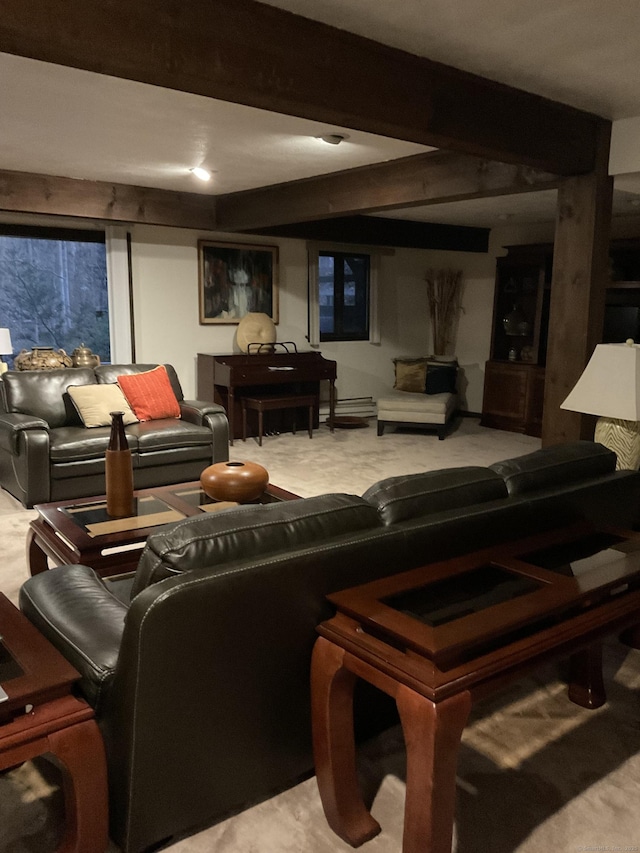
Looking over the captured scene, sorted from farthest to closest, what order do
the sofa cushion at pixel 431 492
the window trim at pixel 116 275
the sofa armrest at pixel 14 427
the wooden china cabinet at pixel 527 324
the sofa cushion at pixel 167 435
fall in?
the wooden china cabinet at pixel 527 324 → the window trim at pixel 116 275 → the sofa cushion at pixel 167 435 → the sofa armrest at pixel 14 427 → the sofa cushion at pixel 431 492

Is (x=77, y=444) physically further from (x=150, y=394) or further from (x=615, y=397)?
(x=615, y=397)

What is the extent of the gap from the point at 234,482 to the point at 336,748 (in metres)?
1.51

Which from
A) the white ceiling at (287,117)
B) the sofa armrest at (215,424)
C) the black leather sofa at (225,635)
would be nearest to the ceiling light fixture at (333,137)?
the white ceiling at (287,117)

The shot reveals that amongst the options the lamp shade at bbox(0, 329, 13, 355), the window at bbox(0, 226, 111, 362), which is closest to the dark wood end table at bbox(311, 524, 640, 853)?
the lamp shade at bbox(0, 329, 13, 355)

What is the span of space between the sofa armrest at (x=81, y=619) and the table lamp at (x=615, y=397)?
205 centimetres

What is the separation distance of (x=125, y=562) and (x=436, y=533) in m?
1.35

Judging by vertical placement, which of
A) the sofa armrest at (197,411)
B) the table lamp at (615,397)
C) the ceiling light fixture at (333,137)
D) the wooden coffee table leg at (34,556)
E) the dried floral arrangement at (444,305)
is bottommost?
the wooden coffee table leg at (34,556)

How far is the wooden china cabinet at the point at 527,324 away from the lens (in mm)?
6688

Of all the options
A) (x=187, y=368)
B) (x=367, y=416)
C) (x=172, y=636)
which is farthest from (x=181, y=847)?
(x=367, y=416)

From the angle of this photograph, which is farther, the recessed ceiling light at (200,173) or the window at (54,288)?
the window at (54,288)

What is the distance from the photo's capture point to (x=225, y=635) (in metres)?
1.52

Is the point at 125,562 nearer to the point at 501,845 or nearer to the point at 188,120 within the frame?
the point at 501,845

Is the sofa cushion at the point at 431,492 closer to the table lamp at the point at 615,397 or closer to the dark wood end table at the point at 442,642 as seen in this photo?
the dark wood end table at the point at 442,642

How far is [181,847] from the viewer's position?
1621mm
